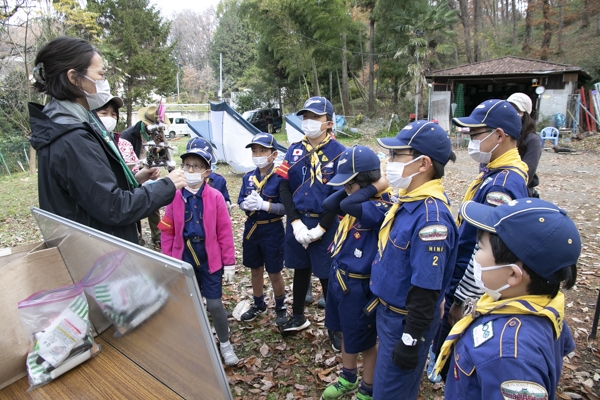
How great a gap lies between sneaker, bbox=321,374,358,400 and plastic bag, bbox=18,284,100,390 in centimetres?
179

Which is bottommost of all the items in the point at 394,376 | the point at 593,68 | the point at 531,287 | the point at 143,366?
the point at 394,376

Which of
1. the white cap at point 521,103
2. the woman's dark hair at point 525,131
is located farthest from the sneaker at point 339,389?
the white cap at point 521,103

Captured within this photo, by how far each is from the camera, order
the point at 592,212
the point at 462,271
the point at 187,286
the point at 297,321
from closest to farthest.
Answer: the point at 187,286 < the point at 462,271 < the point at 297,321 < the point at 592,212

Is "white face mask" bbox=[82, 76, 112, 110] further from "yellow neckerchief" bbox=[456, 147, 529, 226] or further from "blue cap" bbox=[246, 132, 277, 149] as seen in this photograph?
"yellow neckerchief" bbox=[456, 147, 529, 226]

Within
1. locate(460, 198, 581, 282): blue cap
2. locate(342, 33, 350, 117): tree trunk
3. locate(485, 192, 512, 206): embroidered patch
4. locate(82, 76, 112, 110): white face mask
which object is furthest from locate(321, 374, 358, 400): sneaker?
locate(342, 33, 350, 117): tree trunk

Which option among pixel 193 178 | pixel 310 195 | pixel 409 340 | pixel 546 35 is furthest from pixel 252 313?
pixel 546 35

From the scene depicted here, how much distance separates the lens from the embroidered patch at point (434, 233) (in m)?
2.03

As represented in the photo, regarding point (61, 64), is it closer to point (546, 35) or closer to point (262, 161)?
point (262, 161)

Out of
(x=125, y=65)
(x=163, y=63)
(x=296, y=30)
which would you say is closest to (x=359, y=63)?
(x=296, y=30)

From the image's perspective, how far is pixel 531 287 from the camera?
1482 mm

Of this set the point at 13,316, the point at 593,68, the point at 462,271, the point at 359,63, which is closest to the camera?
the point at 13,316

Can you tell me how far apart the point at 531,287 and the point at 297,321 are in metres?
2.73

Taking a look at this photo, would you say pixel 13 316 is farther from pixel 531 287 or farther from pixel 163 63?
pixel 163 63

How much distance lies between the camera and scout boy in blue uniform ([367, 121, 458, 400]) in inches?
79.7
